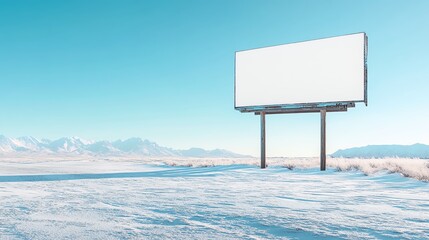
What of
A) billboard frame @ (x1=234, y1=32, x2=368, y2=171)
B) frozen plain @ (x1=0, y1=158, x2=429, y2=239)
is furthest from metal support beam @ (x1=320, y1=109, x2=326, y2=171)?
frozen plain @ (x1=0, y1=158, x2=429, y2=239)

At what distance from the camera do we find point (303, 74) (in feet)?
50.1

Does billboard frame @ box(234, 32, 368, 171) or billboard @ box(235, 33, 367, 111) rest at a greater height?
billboard @ box(235, 33, 367, 111)

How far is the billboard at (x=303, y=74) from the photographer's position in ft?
46.6

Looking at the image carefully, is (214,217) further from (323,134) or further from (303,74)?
(303,74)

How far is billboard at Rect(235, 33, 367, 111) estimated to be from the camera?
46.6ft

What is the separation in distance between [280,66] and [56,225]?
547 inches

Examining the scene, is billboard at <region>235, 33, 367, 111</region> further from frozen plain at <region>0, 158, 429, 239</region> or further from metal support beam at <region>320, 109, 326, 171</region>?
frozen plain at <region>0, 158, 429, 239</region>

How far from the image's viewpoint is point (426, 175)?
8617 mm

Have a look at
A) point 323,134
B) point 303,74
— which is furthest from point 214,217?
point 303,74

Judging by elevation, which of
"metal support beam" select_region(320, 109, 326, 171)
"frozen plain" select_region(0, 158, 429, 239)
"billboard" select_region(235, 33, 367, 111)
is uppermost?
"billboard" select_region(235, 33, 367, 111)

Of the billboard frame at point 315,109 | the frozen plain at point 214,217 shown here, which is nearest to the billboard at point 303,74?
the billboard frame at point 315,109

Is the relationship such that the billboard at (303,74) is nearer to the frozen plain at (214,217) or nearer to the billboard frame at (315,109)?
the billboard frame at (315,109)

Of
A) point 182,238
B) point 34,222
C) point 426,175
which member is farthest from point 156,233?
point 426,175

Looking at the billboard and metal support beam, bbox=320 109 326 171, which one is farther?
the billboard
